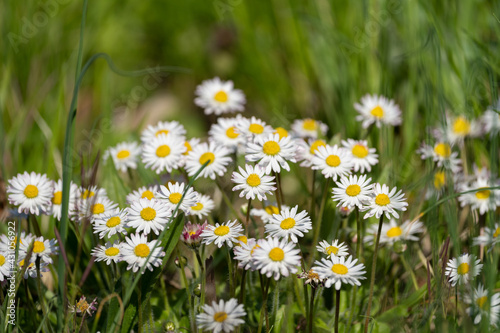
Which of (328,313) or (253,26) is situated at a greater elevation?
(253,26)

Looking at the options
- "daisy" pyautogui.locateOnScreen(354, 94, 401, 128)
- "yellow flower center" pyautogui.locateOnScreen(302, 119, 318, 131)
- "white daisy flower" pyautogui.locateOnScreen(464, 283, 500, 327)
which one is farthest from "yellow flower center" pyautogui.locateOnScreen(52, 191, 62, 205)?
"white daisy flower" pyautogui.locateOnScreen(464, 283, 500, 327)

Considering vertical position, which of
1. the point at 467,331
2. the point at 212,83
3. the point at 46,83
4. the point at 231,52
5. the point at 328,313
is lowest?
the point at 467,331

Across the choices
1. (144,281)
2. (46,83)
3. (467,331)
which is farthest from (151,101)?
(467,331)

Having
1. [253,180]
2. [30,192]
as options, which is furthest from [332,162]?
[30,192]

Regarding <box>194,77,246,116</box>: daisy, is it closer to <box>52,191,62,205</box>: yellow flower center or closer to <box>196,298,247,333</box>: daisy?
<box>52,191,62,205</box>: yellow flower center

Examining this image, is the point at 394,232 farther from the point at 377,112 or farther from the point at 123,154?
the point at 123,154

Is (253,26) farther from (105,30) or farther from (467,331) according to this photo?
(467,331)
